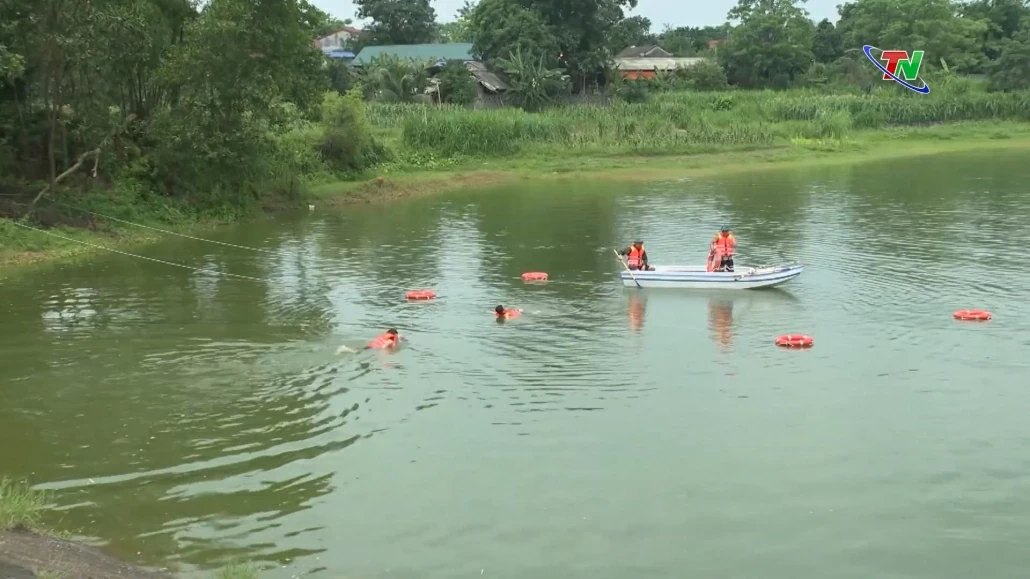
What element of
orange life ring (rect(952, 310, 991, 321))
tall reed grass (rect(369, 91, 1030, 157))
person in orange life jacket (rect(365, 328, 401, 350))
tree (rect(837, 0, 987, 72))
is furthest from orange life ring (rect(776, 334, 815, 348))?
tree (rect(837, 0, 987, 72))

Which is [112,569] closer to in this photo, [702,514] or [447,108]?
[702,514]

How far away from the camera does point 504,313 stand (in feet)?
73.5

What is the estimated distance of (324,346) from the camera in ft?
66.3

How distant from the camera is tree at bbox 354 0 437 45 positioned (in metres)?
94.0

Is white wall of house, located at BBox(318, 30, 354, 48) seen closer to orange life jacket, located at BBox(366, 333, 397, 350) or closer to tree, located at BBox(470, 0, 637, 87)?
tree, located at BBox(470, 0, 637, 87)

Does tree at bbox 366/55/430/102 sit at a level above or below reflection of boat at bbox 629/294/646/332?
above


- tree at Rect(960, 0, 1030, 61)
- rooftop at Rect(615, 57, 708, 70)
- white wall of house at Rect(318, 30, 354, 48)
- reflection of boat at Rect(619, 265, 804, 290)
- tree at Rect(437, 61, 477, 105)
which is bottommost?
reflection of boat at Rect(619, 265, 804, 290)

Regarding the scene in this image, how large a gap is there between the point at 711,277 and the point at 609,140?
33.7 m

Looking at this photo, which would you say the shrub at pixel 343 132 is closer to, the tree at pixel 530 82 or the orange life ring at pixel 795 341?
the tree at pixel 530 82

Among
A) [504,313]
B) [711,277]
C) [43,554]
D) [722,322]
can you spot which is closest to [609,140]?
[711,277]

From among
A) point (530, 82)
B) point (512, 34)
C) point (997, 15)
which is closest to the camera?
point (530, 82)

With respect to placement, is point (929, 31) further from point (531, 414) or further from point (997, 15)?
point (531, 414)

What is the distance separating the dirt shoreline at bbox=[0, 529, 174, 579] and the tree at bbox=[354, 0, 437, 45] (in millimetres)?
87878

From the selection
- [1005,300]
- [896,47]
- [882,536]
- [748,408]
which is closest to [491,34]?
[896,47]
